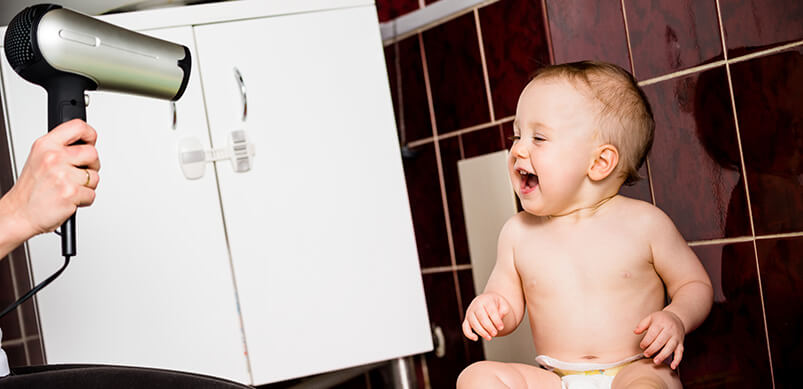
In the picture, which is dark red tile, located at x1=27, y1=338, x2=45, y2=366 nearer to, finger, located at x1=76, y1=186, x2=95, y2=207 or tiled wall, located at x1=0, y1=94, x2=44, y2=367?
tiled wall, located at x1=0, y1=94, x2=44, y2=367

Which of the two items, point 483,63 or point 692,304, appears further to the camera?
point 483,63

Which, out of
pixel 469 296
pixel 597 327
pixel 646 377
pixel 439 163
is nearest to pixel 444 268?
pixel 469 296

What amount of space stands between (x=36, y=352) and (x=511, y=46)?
965 mm

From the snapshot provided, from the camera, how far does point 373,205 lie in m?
1.25


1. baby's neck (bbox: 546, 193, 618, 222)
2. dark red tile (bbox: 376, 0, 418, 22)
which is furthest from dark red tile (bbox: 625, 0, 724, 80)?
dark red tile (bbox: 376, 0, 418, 22)

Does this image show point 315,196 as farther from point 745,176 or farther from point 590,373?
point 745,176

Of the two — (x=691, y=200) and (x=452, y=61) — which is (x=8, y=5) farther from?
(x=691, y=200)

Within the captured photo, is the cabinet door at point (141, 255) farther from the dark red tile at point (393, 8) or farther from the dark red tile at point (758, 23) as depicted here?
the dark red tile at point (758, 23)

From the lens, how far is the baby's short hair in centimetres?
98

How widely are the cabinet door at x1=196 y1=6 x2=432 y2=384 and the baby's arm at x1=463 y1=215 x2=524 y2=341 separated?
9.5 inches

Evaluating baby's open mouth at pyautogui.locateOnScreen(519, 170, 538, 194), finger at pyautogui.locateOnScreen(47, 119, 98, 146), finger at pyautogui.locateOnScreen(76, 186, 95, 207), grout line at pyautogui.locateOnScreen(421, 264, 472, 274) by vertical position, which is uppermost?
finger at pyautogui.locateOnScreen(47, 119, 98, 146)

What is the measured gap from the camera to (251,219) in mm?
1215

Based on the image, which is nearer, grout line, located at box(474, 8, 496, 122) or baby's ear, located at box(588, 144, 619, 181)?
baby's ear, located at box(588, 144, 619, 181)

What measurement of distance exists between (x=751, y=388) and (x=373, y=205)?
25.4 inches
